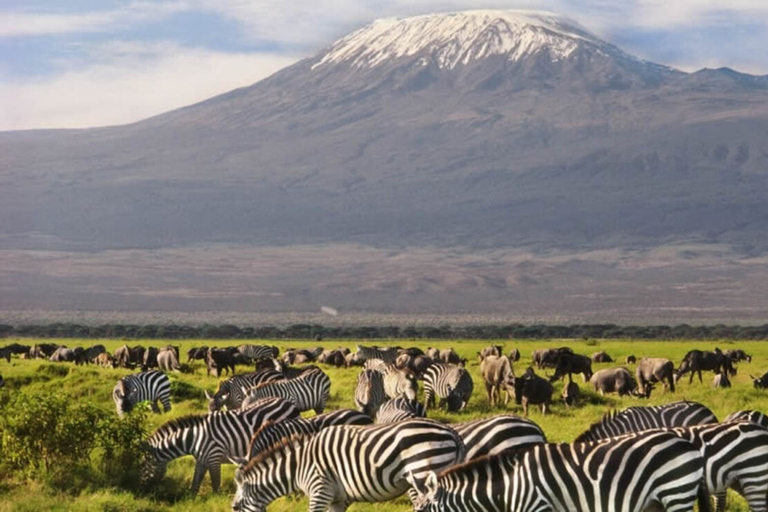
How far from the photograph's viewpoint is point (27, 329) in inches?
4060

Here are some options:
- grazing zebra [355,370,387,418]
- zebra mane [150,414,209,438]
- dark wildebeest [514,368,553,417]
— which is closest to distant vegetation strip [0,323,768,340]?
dark wildebeest [514,368,553,417]

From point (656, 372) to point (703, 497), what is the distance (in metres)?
21.3

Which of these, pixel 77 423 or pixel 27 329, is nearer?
pixel 77 423

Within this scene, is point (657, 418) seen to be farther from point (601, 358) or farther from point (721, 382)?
point (601, 358)

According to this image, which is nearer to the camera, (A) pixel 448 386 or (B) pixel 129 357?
(A) pixel 448 386

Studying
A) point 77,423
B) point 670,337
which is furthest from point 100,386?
point 670,337

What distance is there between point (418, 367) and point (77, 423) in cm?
1757

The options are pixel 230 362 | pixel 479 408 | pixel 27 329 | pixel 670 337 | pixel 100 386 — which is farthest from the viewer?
pixel 27 329

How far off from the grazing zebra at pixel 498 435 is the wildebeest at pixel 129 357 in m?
29.9

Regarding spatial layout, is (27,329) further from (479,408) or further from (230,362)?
(479,408)

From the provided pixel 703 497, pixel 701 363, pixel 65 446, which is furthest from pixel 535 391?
pixel 703 497

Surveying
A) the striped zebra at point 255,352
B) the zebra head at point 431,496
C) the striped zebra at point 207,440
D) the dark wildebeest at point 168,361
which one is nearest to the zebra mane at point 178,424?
the striped zebra at point 207,440

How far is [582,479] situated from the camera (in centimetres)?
1169

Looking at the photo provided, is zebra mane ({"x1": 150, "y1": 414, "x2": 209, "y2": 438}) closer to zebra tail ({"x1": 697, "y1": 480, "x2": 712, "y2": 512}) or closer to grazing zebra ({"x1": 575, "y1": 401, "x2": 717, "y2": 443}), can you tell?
grazing zebra ({"x1": 575, "y1": 401, "x2": 717, "y2": 443})
